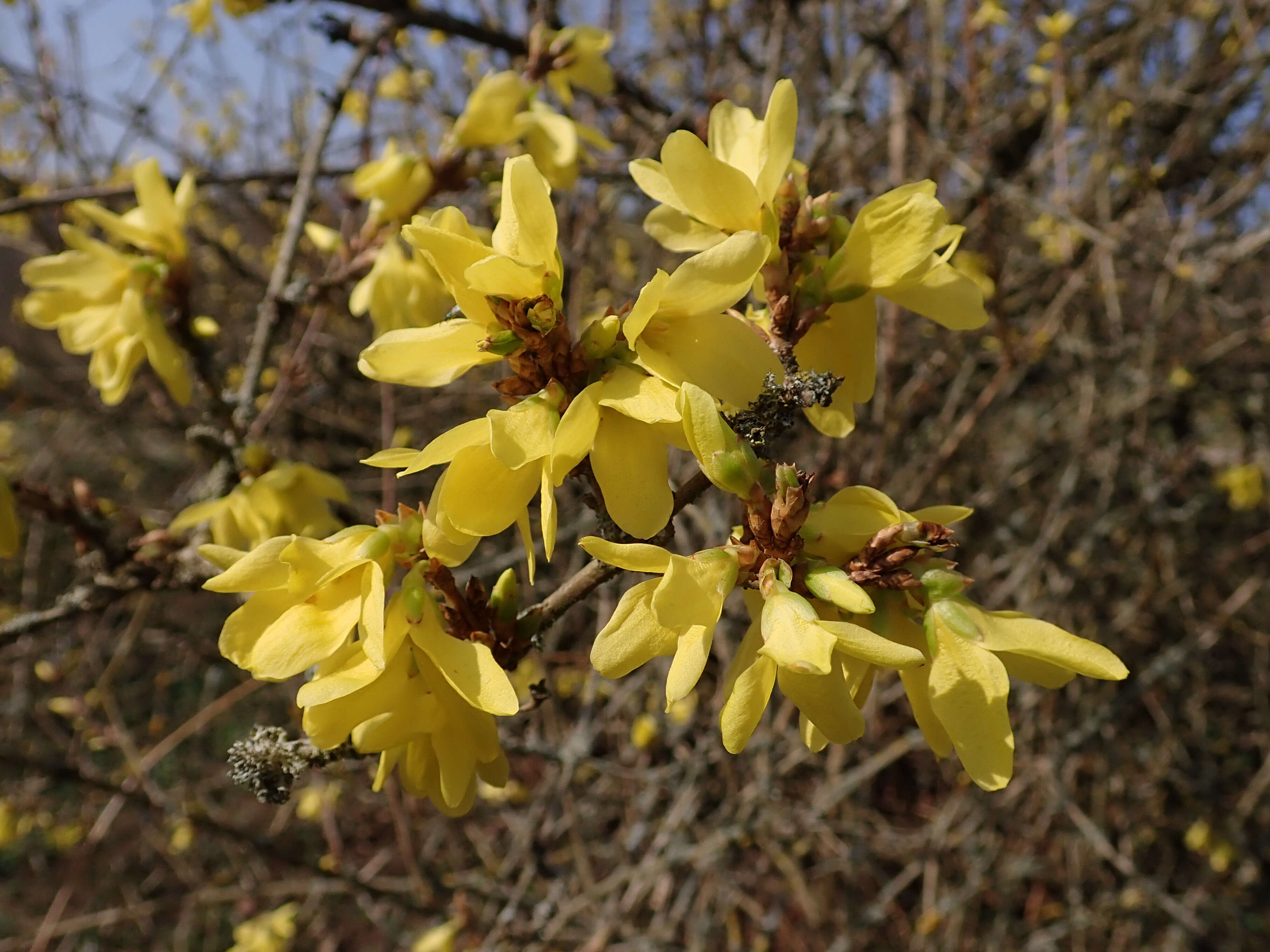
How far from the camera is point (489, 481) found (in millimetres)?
742

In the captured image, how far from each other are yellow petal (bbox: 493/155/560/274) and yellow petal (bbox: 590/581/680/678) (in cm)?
30

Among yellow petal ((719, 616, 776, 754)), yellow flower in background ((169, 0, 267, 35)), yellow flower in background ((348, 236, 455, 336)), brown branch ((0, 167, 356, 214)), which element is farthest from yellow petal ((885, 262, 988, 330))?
yellow flower in background ((169, 0, 267, 35))

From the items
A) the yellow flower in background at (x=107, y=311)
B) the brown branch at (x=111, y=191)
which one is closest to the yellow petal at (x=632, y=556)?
the yellow flower in background at (x=107, y=311)

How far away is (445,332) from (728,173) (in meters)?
0.34

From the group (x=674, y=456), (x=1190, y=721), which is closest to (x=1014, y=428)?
(x=1190, y=721)

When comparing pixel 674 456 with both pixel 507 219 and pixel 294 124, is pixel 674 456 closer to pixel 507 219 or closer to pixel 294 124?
pixel 507 219

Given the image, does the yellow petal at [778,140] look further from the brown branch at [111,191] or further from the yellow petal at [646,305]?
the brown branch at [111,191]

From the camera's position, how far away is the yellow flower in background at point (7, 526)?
114 centimetres

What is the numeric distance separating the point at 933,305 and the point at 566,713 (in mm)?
3187

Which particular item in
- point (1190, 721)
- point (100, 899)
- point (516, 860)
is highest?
point (516, 860)

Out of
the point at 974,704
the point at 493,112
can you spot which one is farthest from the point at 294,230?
the point at 974,704

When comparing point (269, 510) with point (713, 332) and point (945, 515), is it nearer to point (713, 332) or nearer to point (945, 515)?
point (713, 332)

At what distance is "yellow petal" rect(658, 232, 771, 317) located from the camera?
2.27ft

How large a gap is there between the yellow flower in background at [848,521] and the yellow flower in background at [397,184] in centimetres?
133
